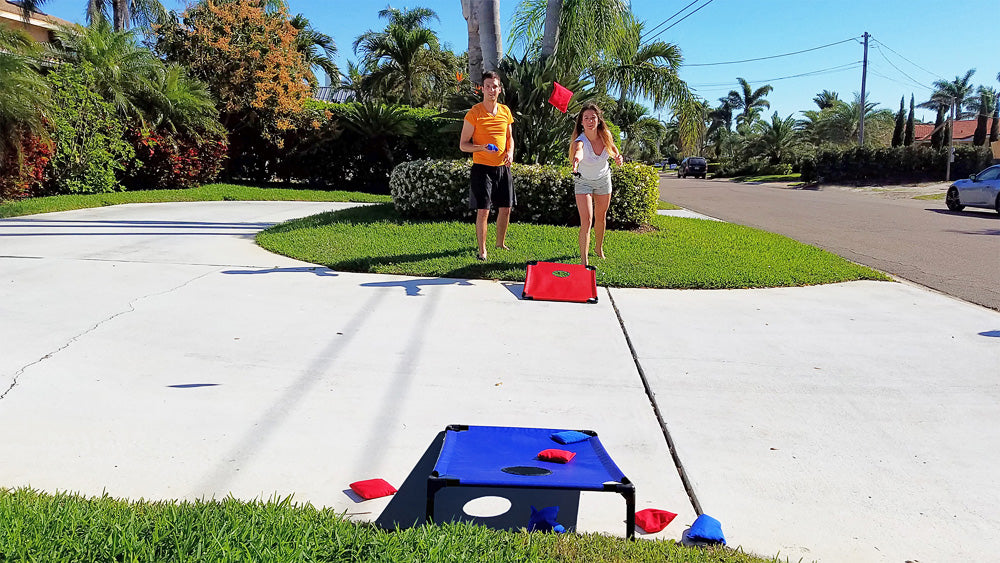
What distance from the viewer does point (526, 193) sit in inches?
408

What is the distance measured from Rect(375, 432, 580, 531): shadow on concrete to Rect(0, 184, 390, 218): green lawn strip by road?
35.1 ft

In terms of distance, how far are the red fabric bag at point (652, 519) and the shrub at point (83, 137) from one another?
1397 cm

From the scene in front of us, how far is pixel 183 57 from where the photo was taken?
18734 mm

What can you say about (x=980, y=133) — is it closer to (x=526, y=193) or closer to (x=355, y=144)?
(x=355, y=144)

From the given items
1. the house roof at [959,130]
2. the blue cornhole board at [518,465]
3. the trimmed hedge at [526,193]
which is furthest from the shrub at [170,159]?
the house roof at [959,130]

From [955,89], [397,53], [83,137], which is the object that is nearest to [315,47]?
[397,53]

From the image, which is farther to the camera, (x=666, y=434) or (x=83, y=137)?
(x=83, y=137)

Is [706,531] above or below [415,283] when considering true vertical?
below

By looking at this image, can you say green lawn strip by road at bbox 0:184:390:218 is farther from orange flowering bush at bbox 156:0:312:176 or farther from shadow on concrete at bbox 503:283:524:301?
shadow on concrete at bbox 503:283:524:301

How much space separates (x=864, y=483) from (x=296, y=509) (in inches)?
87.2

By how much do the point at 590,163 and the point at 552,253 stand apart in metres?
1.14

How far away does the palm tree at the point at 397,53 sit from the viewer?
30.3 metres

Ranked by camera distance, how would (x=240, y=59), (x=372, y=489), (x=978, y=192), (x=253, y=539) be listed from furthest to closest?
(x=240, y=59), (x=978, y=192), (x=372, y=489), (x=253, y=539)

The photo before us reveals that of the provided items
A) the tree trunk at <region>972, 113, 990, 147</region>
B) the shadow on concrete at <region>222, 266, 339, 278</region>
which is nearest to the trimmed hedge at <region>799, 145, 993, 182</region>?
the tree trunk at <region>972, 113, 990, 147</region>
